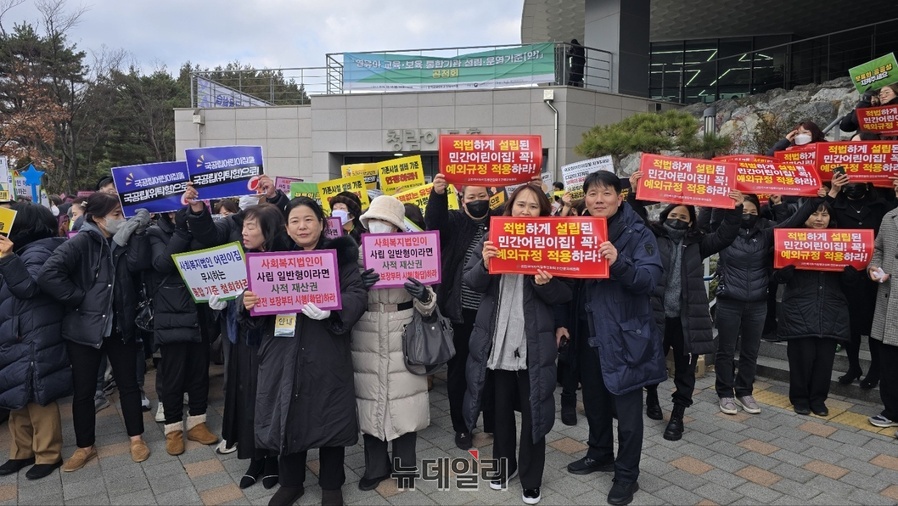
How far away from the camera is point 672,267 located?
16.7ft

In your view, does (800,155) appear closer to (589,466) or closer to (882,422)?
(882,422)

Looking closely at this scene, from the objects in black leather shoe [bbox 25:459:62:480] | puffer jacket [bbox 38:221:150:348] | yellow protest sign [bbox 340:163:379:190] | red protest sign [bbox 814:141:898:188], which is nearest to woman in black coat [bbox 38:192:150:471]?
puffer jacket [bbox 38:221:150:348]

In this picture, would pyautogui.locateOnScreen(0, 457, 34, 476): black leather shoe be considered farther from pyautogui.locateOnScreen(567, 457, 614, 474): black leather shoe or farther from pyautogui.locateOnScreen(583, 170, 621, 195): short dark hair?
pyautogui.locateOnScreen(583, 170, 621, 195): short dark hair

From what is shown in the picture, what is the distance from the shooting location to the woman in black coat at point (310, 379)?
3662 mm

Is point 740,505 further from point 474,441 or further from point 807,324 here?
point 807,324

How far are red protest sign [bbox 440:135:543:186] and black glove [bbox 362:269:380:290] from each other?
50.6 inches

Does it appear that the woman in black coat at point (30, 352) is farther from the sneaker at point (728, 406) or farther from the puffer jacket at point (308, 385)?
the sneaker at point (728, 406)

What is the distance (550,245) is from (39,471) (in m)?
4.29

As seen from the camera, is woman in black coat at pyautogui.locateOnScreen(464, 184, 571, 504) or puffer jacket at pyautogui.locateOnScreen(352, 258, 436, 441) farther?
puffer jacket at pyautogui.locateOnScreen(352, 258, 436, 441)

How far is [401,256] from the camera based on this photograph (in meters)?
4.06

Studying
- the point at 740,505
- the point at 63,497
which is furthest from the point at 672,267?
the point at 63,497

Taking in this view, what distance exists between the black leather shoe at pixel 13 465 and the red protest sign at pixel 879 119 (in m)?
9.00

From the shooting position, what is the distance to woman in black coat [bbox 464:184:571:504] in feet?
12.4

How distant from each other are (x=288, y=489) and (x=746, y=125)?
49.3 ft
